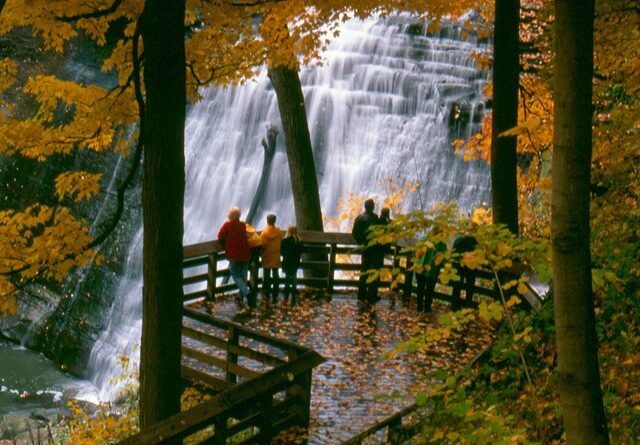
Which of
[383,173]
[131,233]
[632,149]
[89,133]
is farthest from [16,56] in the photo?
[632,149]

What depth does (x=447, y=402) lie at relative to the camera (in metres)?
5.65

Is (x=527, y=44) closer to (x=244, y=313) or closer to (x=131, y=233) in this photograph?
(x=244, y=313)

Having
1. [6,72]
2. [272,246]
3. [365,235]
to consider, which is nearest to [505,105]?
[365,235]

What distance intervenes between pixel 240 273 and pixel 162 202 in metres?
5.53

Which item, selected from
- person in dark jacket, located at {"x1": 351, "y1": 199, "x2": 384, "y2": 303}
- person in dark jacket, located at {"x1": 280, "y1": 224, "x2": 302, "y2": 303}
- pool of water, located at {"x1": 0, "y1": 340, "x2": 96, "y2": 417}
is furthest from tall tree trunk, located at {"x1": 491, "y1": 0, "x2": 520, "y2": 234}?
pool of water, located at {"x1": 0, "y1": 340, "x2": 96, "y2": 417}

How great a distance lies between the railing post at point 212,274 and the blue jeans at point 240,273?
1.02ft

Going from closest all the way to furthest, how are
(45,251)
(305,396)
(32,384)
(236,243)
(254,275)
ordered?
(45,251)
(305,396)
(236,243)
(254,275)
(32,384)

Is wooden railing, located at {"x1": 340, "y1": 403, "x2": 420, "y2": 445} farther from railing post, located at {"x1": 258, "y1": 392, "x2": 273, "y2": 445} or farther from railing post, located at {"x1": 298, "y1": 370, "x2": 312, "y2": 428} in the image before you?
railing post, located at {"x1": 298, "y1": 370, "x2": 312, "y2": 428}

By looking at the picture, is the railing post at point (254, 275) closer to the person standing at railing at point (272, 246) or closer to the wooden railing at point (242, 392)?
the person standing at railing at point (272, 246)

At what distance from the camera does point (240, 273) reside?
42.4 feet

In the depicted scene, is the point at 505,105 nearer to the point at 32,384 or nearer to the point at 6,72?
the point at 6,72

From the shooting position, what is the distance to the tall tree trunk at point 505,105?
36.3ft

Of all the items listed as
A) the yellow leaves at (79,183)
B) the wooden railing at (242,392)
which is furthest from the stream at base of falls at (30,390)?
the yellow leaves at (79,183)

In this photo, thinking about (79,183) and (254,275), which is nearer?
(79,183)
